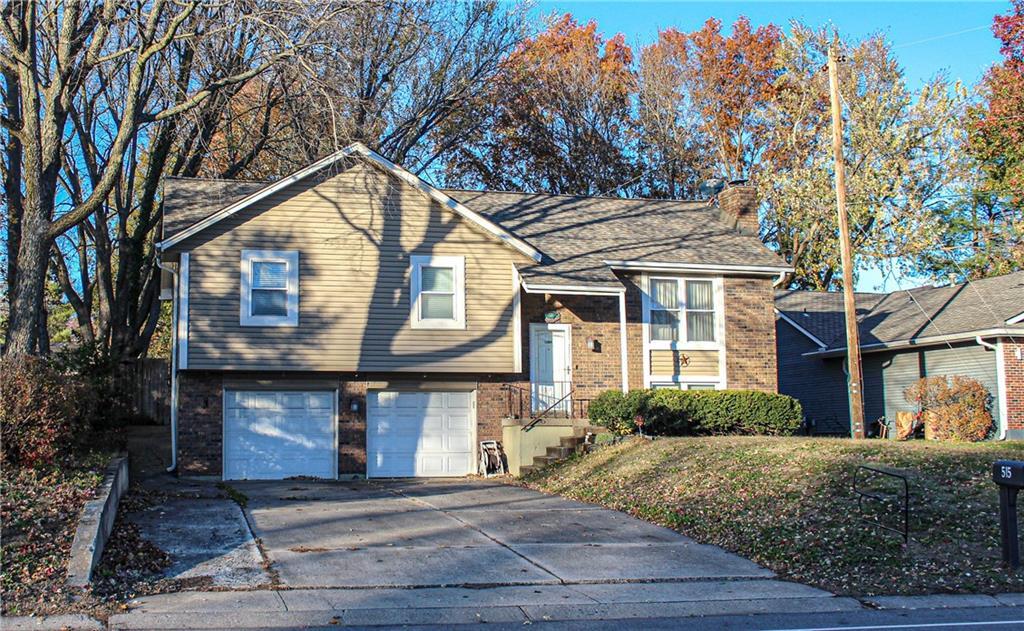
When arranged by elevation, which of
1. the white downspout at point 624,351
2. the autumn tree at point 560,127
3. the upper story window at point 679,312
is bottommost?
the white downspout at point 624,351

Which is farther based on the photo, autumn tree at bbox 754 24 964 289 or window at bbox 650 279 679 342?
autumn tree at bbox 754 24 964 289

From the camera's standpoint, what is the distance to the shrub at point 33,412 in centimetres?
1180

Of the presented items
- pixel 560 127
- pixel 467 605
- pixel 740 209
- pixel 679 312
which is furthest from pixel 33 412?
pixel 560 127

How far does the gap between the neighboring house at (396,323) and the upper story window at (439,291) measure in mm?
30

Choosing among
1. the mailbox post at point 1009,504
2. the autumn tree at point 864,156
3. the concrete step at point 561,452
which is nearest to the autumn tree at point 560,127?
the autumn tree at point 864,156

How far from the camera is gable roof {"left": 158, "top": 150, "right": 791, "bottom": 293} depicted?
20594mm

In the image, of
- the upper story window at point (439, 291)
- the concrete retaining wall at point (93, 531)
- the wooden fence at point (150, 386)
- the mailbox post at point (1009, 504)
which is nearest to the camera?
the concrete retaining wall at point (93, 531)

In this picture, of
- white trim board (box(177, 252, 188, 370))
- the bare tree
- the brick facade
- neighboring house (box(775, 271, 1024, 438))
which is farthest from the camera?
neighboring house (box(775, 271, 1024, 438))

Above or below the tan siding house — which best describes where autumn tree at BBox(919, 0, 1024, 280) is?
above

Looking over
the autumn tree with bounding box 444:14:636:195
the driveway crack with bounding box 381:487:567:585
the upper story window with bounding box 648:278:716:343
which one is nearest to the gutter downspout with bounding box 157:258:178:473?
the driveway crack with bounding box 381:487:567:585

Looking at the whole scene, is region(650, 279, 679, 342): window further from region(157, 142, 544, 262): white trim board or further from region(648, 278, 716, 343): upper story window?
region(157, 142, 544, 262): white trim board

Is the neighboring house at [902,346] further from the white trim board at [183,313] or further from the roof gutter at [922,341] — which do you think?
the white trim board at [183,313]

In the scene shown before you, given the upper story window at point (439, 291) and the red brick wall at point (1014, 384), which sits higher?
the upper story window at point (439, 291)

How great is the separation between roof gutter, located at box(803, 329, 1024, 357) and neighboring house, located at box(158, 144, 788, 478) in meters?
5.88
